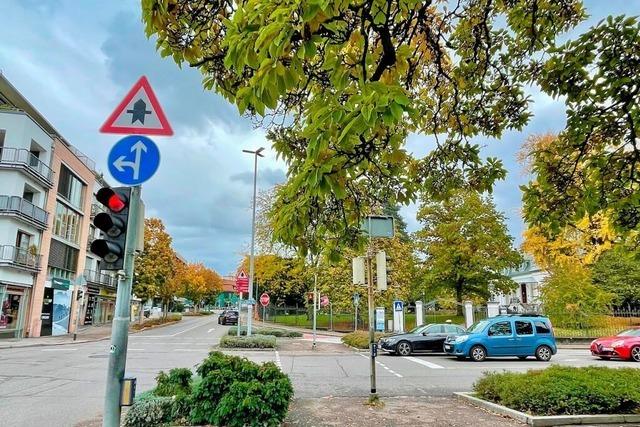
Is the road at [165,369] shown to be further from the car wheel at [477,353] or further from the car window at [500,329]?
the car window at [500,329]

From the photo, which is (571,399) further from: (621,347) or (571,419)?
(621,347)

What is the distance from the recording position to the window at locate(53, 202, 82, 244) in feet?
108

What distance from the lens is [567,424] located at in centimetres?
720

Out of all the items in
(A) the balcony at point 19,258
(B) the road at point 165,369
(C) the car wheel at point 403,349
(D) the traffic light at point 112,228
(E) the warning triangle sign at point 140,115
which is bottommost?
(B) the road at point 165,369

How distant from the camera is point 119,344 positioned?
4.55 meters

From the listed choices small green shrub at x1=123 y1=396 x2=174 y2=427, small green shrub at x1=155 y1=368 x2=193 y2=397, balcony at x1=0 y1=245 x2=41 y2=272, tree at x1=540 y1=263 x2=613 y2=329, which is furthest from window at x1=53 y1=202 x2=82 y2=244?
tree at x1=540 y1=263 x2=613 y2=329

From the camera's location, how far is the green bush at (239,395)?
6238 millimetres

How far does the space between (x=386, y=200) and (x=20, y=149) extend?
2750 cm

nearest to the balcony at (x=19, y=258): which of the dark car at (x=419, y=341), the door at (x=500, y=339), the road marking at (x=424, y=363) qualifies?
the dark car at (x=419, y=341)

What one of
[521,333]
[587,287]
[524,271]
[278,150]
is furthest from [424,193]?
[524,271]

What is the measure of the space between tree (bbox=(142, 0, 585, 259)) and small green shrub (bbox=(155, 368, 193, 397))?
344 cm

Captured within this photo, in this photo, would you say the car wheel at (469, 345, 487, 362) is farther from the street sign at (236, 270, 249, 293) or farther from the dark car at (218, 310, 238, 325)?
the dark car at (218, 310, 238, 325)

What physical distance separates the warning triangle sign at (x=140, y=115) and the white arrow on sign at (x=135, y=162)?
14 centimetres

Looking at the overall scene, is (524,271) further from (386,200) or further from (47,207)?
(386,200)
